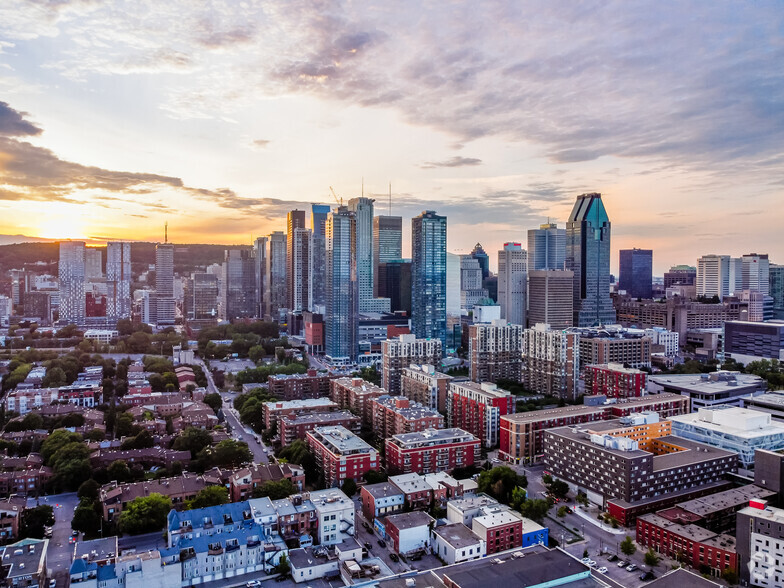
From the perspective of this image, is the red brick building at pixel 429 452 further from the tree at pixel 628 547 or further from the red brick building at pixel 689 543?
the tree at pixel 628 547

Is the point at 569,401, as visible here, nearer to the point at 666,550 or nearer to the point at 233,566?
the point at 666,550

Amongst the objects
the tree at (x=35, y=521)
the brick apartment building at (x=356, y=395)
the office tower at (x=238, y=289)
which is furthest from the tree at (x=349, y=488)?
the office tower at (x=238, y=289)

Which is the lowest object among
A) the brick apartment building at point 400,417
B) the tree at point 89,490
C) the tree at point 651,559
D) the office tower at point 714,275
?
the tree at point 651,559

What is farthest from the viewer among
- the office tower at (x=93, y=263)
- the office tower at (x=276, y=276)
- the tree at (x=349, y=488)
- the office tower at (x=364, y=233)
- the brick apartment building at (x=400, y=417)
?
the office tower at (x=93, y=263)

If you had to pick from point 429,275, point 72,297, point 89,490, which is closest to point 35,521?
point 89,490

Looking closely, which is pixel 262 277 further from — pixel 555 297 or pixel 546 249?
pixel 555 297

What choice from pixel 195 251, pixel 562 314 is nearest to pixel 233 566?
pixel 562 314
